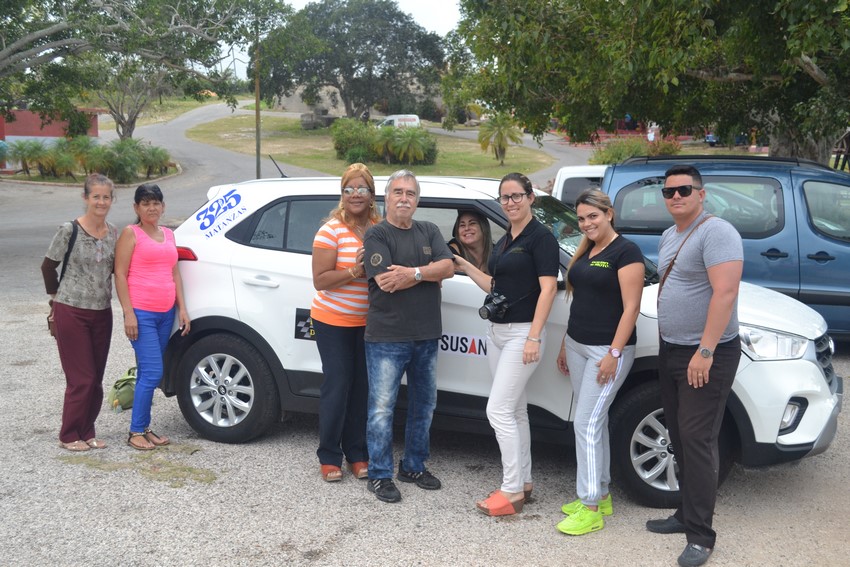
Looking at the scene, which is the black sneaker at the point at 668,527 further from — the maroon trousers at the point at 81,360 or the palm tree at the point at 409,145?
the palm tree at the point at 409,145

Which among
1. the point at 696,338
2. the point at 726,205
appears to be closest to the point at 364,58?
the point at 726,205

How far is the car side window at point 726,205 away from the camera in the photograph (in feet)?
24.5

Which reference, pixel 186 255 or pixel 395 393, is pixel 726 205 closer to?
pixel 395 393

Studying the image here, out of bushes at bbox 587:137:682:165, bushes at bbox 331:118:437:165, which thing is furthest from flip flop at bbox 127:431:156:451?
bushes at bbox 331:118:437:165

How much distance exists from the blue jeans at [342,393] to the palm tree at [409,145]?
3417cm

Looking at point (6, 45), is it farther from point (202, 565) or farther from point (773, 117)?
point (202, 565)

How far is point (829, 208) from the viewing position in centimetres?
741

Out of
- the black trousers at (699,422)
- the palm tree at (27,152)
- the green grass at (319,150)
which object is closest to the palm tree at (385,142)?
the green grass at (319,150)

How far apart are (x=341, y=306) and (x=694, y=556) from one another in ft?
7.21

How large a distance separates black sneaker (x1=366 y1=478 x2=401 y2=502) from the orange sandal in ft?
0.82

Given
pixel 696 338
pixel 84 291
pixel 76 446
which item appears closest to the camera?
pixel 696 338

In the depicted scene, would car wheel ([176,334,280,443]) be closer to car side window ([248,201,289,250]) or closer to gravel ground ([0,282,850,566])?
gravel ground ([0,282,850,566])

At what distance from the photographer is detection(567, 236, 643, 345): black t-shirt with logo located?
4.07 metres

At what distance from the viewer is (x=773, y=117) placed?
1434 cm
